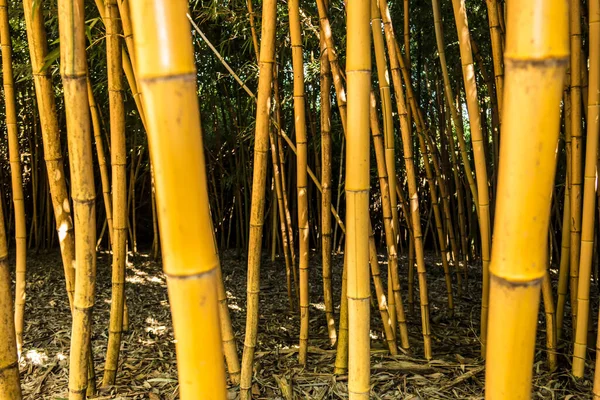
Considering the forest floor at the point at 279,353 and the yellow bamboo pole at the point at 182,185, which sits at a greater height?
the yellow bamboo pole at the point at 182,185

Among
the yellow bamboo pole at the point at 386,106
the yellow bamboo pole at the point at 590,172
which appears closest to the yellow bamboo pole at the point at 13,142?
the yellow bamboo pole at the point at 386,106

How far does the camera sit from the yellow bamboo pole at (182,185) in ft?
1.54

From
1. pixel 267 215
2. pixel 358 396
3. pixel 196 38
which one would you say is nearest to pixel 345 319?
pixel 358 396

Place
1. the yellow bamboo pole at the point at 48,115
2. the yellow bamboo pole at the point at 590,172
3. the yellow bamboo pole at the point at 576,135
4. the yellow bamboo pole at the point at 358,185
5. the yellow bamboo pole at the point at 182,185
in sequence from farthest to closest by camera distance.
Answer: the yellow bamboo pole at the point at 576,135
the yellow bamboo pole at the point at 590,172
the yellow bamboo pole at the point at 48,115
the yellow bamboo pole at the point at 358,185
the yellow bamboo pole at the point at 182,185

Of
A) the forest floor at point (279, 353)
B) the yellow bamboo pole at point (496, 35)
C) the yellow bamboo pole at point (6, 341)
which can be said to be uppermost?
the yellow bamboo pole at point (496, 35)

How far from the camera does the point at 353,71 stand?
2.43 ft

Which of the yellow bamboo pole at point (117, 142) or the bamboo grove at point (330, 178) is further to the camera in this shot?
the yellow bamboo pole at point (117, 142)

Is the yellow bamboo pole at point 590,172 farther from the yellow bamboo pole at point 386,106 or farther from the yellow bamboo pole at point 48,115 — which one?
the yellow bamboo pole at point 48,115

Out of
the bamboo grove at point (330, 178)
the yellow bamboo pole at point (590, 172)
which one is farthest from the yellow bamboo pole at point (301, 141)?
the yellow bamboo pole at point (590, 172)

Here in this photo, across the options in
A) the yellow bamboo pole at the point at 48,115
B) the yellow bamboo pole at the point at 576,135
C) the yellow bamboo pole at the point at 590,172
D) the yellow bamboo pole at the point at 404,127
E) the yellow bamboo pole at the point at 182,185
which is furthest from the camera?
the yellow bamboo pole at the point at 404,127

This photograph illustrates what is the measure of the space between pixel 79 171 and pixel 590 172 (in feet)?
3.79

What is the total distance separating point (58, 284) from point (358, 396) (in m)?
2.83

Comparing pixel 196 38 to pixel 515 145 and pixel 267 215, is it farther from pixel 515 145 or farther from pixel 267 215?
pixel 515 145

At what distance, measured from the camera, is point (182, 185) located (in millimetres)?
484
